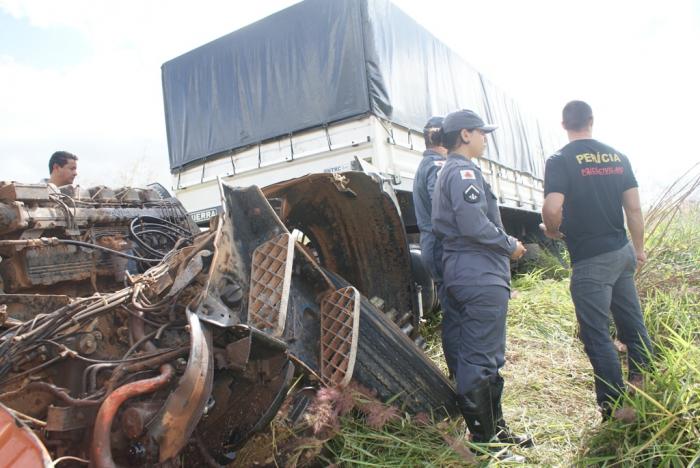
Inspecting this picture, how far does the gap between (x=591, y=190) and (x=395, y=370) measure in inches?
55.7

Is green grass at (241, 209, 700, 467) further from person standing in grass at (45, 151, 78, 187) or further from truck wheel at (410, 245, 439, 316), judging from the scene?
person standing in grass at (45, 151, 78, 187)

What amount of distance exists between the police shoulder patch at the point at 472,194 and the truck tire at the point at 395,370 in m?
0.72

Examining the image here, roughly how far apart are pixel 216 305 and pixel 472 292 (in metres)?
1.29

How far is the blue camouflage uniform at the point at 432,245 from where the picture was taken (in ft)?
9.57

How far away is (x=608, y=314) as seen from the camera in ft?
8.73

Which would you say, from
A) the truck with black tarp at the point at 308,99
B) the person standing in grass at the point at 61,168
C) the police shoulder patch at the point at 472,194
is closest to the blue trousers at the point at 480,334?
the police shoulder patch at the point at 472,194

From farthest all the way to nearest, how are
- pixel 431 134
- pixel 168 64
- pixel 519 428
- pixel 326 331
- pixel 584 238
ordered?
pixel 168 64 < pixel 431 134 < pixel 584 238 < pixel 519 428 < pixel 326 331

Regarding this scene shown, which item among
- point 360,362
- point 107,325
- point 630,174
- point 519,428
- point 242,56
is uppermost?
point 242,56

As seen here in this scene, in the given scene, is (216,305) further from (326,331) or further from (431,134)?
(431,134)

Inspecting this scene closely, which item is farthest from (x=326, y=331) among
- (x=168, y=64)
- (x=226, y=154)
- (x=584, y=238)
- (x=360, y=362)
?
(x=168, y=64)

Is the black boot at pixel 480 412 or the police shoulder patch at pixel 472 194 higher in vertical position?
the police shoulder patch at pixel 472 194

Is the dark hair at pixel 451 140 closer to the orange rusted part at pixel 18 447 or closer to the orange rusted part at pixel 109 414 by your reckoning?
the orange rusted part at pixel 109 414

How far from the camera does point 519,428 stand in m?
2.60

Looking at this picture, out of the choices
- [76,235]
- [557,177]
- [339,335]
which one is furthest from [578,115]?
[76,235]
